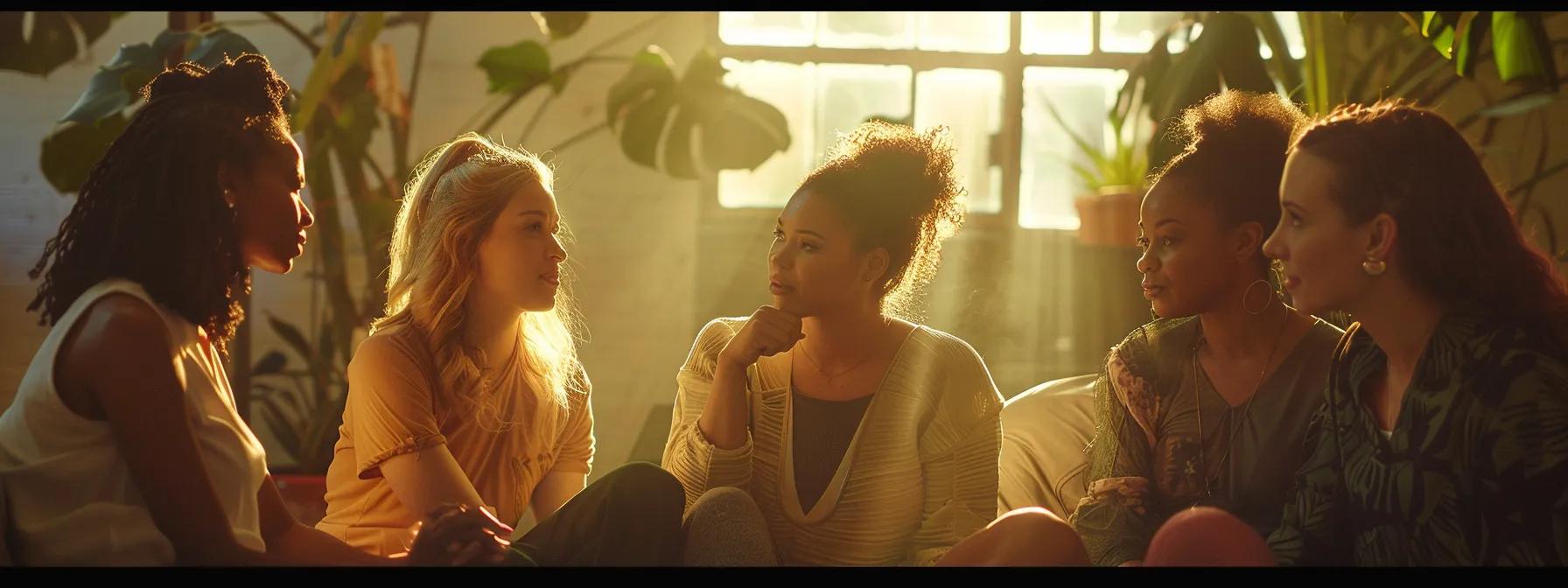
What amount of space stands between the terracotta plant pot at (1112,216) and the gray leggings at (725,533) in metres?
2.14

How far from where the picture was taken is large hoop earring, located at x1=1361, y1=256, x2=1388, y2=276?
4.56 ft

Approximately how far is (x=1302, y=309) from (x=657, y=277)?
9.67ft

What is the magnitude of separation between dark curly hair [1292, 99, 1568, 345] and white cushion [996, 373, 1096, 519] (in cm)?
74

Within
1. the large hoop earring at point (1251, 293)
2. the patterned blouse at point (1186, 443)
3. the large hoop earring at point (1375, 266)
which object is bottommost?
the patterned blouse at point (1186, 443)

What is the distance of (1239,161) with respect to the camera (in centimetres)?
168

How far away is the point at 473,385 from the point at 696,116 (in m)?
1.66

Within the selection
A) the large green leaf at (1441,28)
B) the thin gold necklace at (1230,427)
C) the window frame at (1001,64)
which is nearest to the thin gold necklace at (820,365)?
the thin gold necklace at (1230,427)

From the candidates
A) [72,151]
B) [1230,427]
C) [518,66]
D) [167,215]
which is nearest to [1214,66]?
[1230,427]

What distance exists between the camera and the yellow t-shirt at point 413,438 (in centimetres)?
169

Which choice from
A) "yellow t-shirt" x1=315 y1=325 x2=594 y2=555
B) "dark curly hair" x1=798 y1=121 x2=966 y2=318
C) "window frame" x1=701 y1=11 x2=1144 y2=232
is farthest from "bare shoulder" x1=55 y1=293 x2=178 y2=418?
"window frame" x1=701 y1=11 x2=1144 y2=232

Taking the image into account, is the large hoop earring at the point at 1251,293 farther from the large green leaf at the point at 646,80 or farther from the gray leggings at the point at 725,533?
the large green leaf at the point at 646,80

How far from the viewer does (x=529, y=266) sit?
1791 mm

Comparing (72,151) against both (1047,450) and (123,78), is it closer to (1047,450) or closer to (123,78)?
(123,78)
